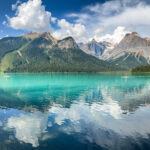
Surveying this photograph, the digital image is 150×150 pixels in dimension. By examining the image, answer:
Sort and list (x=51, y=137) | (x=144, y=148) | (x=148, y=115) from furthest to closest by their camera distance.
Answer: (x=148, y=115) → (x=51, y=137) → (x=144, y=148)

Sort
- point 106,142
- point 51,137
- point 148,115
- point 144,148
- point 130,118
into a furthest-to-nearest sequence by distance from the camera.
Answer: point 148,115, point 130,118, point 51,137, point 106,142, point 144,148

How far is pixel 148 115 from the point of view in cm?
3147

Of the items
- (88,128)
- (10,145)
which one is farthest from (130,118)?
(10,145)

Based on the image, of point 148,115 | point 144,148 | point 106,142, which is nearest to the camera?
point 144,148

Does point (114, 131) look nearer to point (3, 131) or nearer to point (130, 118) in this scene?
point (130, 118)

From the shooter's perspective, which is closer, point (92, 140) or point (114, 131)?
point (92, 140)

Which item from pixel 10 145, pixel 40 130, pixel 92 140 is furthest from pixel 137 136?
pixel 10 145

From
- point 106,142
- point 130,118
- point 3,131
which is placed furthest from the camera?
point 130,118

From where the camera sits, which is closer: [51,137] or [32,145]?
[32,145]

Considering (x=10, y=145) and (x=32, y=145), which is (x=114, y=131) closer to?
(x=32, y=145)

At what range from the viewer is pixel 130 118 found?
29.2 m

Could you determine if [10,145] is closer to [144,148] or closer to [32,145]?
[32,145]

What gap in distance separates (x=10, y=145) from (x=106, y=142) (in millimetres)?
11473

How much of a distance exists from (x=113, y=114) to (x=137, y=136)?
11.0 m
